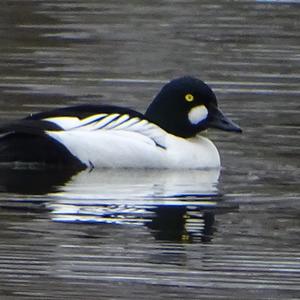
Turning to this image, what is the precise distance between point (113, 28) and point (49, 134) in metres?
7.41

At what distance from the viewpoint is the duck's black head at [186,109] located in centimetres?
1403

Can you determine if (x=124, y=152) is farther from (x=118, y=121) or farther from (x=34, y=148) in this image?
(x=34, y=148)

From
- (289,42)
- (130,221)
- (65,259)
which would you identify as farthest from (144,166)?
→ (289,42)

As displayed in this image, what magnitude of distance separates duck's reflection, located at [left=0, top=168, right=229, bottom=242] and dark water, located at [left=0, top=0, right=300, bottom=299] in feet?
0.05

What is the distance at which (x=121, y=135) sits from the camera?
1372cm

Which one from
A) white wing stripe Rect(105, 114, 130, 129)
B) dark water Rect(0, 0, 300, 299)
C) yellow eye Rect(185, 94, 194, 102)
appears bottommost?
dark water Rect(0, 0, 300, 299)

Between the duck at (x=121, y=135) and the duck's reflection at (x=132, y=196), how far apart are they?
0.12 meters

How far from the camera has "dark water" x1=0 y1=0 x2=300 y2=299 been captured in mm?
9727

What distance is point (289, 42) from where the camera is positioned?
782 inches

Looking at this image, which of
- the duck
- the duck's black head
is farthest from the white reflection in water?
the duck's black head

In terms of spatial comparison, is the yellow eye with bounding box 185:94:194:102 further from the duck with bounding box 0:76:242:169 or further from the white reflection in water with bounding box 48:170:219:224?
the white reflection in water with bounding box 48:170:219:224

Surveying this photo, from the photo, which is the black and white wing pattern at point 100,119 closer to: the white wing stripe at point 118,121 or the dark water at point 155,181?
the white wing stripe at point 118,121

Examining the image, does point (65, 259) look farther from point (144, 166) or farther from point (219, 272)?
point (144, 166)

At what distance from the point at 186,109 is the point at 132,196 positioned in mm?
2017
